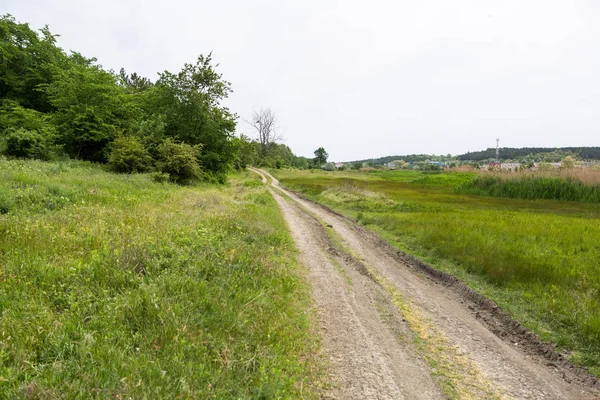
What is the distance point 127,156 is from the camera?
22.4 meters

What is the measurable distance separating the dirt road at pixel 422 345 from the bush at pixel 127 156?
18.3 metres

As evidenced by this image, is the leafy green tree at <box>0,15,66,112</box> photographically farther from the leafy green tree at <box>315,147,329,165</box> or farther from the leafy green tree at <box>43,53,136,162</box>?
the leafy green tree at <box>315,147,329,165</box>

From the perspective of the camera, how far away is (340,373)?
14.9ft

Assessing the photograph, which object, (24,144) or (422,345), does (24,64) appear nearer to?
(24,144)

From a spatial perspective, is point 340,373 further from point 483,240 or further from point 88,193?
point 88,193

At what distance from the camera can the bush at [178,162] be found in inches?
929

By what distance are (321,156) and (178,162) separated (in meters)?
123

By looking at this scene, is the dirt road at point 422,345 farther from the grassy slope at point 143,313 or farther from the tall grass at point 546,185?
the tall grass at point 546,185

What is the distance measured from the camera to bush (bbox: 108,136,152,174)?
73.6 ft

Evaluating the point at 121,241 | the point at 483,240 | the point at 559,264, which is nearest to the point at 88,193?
the point at 121,241

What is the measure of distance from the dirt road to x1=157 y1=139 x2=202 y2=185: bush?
17.3 m

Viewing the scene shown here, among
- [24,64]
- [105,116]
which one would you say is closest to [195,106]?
[105,116]

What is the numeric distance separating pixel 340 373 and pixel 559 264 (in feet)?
28.3

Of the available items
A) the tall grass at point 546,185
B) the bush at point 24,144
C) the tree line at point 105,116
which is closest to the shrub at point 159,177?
the tree line at point 105,116
